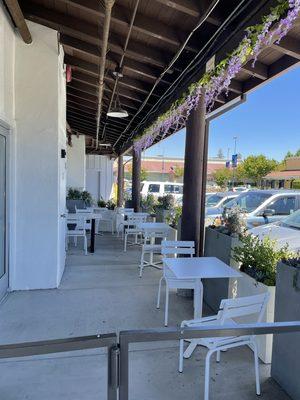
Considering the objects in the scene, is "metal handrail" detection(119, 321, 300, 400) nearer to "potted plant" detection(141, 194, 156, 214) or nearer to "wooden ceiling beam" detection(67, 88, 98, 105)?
"wooden ceiling beam" detection(67, 88, 98, 105)

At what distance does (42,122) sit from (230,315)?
11.5 ft

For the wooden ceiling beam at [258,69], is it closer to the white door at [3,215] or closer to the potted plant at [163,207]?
the white door at [3,215]

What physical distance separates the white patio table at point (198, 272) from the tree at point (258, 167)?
115 feet

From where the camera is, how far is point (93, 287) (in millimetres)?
4855

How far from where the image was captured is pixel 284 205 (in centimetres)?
733

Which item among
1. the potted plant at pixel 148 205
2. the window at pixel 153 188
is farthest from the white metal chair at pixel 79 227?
the window at pixel 153 188

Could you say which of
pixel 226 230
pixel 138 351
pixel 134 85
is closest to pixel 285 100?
pixel 134 85

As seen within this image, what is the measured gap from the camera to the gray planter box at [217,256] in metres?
3.77

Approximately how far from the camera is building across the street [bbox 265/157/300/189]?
2865 cm

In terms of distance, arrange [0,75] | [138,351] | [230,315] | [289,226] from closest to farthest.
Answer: [230,315]
[138,351]
[0,75]
[289,226]

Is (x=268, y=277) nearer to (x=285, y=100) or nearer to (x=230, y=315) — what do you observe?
(x=230, y=315)

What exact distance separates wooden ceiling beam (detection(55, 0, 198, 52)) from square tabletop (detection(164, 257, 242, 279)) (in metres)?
2.37

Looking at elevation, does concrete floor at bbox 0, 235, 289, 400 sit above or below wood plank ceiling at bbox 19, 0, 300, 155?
below

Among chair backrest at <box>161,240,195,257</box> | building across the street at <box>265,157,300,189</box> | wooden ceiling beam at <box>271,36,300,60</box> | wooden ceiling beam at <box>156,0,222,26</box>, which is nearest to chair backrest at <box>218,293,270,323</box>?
chair backrest at <box>161,240,195,257</box>
